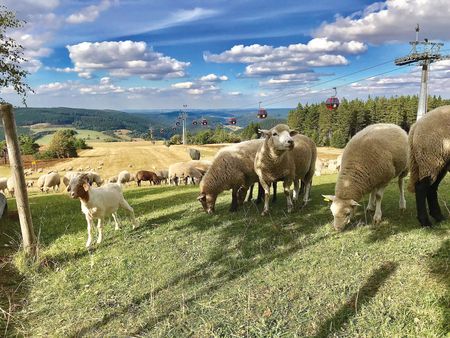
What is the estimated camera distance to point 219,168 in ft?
38.8

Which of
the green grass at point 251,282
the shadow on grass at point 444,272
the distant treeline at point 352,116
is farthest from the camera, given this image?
the distant treeline at point 352,116

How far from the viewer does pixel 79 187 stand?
8.52 meters

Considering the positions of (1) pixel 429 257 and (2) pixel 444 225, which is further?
(2) pixel 444 225

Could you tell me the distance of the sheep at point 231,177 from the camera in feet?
37.4

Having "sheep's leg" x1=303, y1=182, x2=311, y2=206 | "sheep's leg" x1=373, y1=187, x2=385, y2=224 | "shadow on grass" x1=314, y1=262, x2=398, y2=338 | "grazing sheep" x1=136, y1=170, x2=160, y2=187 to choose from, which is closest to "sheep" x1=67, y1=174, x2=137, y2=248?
"sheep's leg" x1=303, y1=182, x2=311, y2=206

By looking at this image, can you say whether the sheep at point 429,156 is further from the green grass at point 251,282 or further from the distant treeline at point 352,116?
the distant treeline at point 352,116

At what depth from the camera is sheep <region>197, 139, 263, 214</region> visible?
11.4 metres

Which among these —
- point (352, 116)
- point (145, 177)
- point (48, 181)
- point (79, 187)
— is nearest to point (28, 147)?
point (48, 181)

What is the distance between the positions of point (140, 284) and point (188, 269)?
103cm

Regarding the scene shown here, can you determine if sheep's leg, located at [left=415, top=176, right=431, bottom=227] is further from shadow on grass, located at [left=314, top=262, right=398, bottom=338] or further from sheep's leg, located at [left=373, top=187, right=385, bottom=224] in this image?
shadow on grass, located at [left=314, top=262, right=398, bottom=338]

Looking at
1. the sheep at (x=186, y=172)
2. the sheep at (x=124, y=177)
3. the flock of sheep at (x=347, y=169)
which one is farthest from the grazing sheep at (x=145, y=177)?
the flock of sheep at (x=347, y=169)

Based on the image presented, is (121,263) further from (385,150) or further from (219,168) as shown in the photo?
(385,150)

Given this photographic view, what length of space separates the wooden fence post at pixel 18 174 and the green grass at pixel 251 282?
52cm

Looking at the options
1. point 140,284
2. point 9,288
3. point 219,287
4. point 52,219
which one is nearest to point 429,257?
point 219,287
